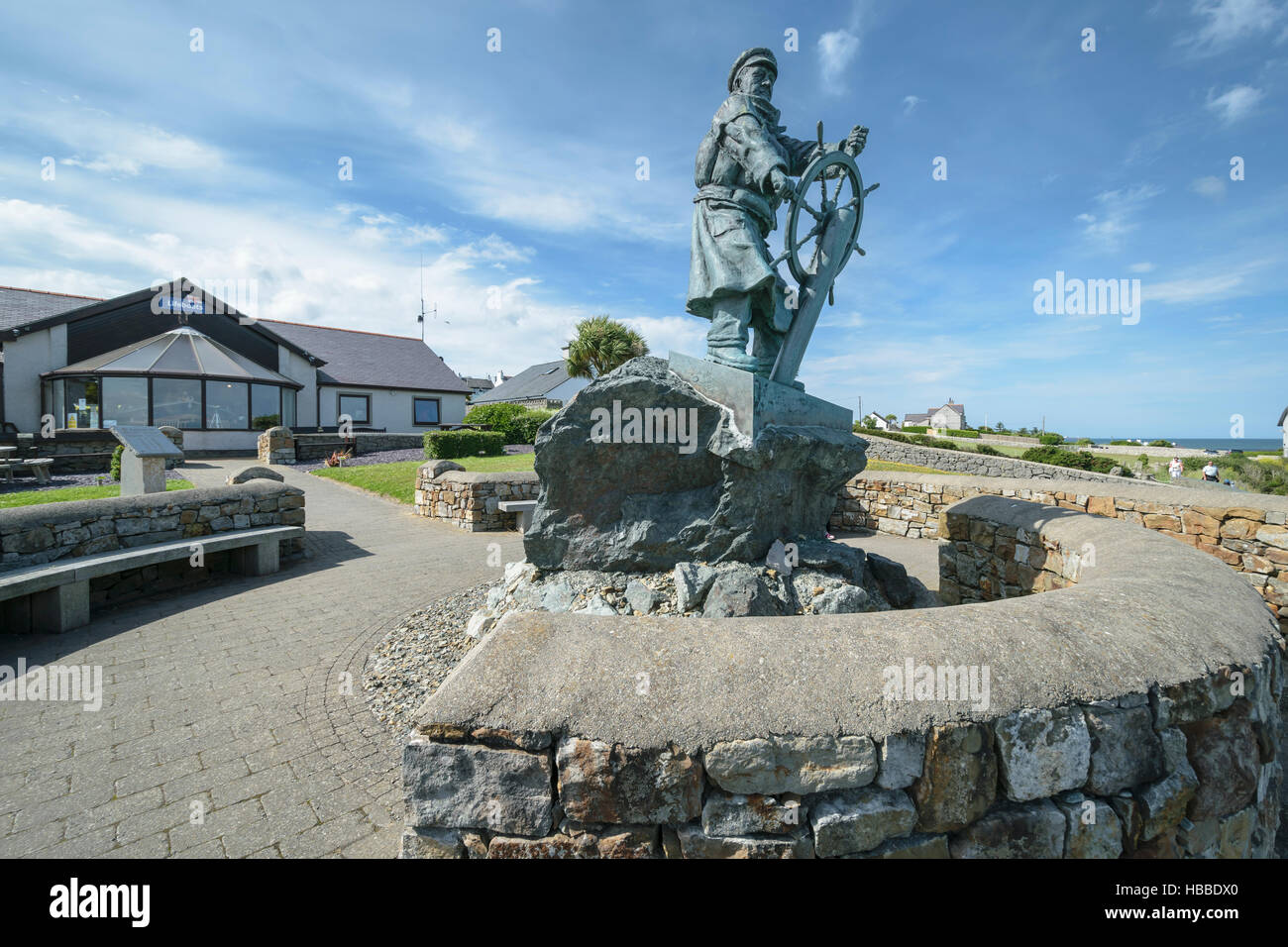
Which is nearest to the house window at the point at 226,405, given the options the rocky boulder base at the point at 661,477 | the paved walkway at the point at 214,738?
the paved walkway at the point at 214,738

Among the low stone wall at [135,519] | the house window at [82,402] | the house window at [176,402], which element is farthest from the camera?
the house window at [176,402]

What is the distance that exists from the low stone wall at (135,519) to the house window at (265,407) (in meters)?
17.2

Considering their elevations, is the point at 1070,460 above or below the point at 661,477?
above

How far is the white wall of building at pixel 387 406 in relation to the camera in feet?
89.3

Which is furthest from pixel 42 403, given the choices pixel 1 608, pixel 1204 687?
pixel 1204 687

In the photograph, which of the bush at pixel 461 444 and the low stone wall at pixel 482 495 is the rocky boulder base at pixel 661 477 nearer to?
the low stone wall at pixel 482 495

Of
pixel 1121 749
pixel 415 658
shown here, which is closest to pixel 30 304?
pixel 415 658

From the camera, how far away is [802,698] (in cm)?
182

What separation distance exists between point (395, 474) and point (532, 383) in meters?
29.9

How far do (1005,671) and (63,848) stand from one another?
406cm

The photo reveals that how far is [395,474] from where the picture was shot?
16109mm

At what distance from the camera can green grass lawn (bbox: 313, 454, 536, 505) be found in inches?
552

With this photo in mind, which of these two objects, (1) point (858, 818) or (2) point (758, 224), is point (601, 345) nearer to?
(2) point (758, 224)
